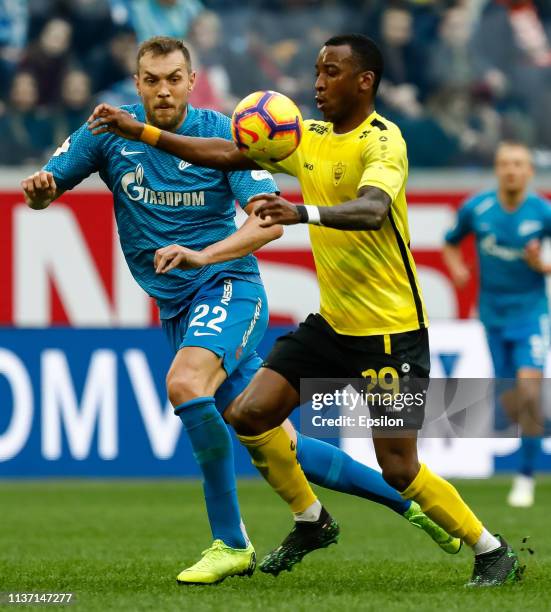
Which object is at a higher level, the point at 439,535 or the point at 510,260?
the point at 510,260

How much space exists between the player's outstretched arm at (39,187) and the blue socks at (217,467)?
1081 millimetres

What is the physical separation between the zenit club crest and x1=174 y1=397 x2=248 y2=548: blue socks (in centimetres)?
103

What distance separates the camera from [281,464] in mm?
5805

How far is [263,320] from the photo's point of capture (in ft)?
20.1

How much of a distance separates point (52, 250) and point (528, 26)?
5.30m

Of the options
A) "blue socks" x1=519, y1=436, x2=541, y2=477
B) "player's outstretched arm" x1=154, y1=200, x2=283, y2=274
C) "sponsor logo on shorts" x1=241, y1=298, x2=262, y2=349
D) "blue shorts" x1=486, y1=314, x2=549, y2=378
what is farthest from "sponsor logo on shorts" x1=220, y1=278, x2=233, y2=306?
"blue socks" x1=519, y1=436, x2=541, y2=477

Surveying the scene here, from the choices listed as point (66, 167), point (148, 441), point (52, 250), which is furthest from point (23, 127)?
point (66, 167)

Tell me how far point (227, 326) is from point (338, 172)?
87 cm

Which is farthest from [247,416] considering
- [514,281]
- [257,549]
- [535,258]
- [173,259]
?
[514,281]

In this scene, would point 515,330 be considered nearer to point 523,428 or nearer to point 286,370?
point 523,428

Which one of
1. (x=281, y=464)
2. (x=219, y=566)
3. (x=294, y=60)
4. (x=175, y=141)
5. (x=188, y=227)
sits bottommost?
(x=219, y=566)

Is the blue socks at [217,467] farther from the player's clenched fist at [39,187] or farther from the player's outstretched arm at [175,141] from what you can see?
the player's clenched fist at [39,187]

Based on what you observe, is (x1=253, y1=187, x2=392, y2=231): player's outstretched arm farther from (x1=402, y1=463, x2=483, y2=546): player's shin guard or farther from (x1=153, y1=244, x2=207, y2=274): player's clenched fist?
(x1=402, y1=463, x2=483, y2=546): player's shin guard

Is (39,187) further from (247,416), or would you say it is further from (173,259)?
(247,416)
